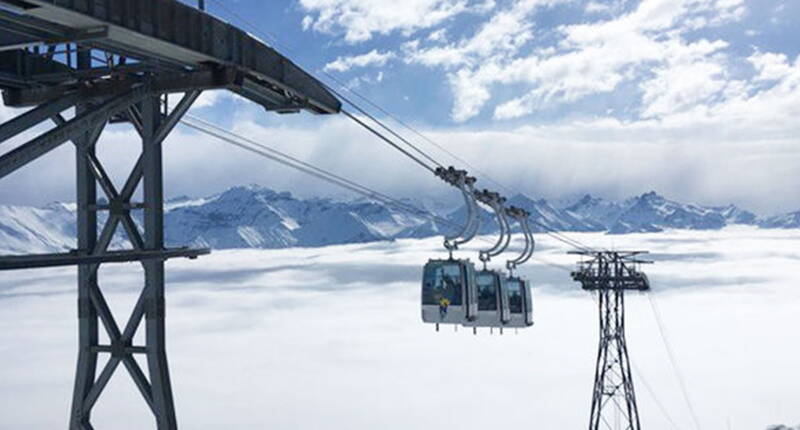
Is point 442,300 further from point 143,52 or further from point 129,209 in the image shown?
point 143,52

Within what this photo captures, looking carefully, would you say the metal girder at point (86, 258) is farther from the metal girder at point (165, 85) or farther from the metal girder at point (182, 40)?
the metal girder at point (182, 40)

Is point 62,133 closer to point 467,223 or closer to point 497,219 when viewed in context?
point 467,223

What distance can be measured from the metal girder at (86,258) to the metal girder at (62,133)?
112cm

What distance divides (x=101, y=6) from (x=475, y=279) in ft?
70.3

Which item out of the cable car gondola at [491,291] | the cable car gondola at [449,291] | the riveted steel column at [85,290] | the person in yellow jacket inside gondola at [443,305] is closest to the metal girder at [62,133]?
the riveted steel column at [85,290]

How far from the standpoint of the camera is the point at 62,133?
8.87 metres

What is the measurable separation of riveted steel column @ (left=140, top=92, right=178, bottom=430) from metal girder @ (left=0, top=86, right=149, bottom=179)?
970 millimetres

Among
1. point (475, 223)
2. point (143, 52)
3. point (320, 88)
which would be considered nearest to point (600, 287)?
point (475, 223)

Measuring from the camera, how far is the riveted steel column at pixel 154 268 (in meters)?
10.9

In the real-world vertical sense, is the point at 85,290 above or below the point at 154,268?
below

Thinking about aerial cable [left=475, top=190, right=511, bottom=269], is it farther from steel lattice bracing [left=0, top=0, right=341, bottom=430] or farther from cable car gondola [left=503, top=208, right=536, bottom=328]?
steel lattice bracing [left=0, top=0, right=341, bottom=430]

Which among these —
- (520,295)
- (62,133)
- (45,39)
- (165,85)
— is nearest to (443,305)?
(520,295)

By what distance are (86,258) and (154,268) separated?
4.42 feet

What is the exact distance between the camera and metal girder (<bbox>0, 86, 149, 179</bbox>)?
8234 mm
